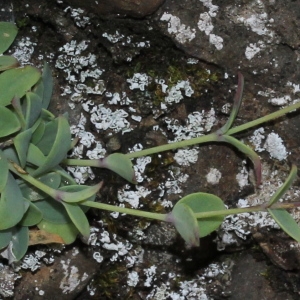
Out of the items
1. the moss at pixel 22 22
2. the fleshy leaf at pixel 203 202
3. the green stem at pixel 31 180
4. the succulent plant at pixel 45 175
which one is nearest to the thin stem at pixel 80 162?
the succulent plant at pixel 45 175

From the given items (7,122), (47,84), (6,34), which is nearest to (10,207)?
(7,122)

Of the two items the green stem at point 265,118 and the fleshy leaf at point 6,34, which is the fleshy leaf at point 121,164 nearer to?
the green stem at point 265,118

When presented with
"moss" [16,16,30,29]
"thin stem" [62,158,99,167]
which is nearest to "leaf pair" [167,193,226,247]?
"thin stem" [62,158,99,167]

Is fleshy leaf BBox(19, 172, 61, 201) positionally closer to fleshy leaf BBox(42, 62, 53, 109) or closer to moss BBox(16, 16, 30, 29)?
fleshy leaf BBox(42, 62, 53, 109)

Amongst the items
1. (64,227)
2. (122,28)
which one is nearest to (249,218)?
(64,227)

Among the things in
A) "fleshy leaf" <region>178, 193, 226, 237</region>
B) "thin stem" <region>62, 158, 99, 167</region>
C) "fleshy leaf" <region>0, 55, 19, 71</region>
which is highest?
"fleshy leaf" <region>0, 55, 19, 71</region>

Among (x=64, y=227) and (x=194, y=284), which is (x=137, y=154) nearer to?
(x=64, y=227)
